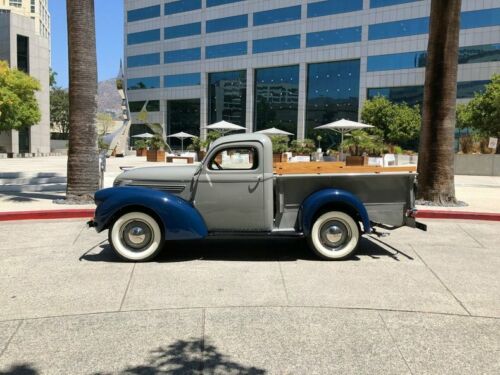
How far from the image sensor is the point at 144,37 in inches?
2874

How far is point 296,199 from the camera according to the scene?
6723 millimetres

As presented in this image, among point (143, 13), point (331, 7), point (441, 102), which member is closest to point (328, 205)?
point (441, 102)

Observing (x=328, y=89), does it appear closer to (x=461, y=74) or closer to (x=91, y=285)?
(x=461, y=74)

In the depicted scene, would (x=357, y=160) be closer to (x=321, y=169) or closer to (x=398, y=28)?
(x=321, y=169)

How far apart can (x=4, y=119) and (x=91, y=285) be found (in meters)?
42.5

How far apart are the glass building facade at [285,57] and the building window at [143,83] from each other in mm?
163

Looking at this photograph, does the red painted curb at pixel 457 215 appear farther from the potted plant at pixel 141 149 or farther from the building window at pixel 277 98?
the building window at pixel 277 98

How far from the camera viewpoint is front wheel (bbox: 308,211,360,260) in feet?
21.7

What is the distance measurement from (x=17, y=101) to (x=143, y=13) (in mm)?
36461

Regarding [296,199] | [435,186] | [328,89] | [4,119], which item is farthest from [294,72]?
[296,199]

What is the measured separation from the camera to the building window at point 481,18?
153ft

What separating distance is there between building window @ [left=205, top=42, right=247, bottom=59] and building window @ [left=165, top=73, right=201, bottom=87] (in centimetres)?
363

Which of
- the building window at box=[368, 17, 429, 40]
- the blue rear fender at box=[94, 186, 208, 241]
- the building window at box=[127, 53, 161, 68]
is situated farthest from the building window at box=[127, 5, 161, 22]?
the blue rear fender at box=[94, 186, 208, 241]

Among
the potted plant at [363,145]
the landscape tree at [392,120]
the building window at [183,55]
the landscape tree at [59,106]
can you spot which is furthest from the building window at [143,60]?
the potted plant at [363,145]
